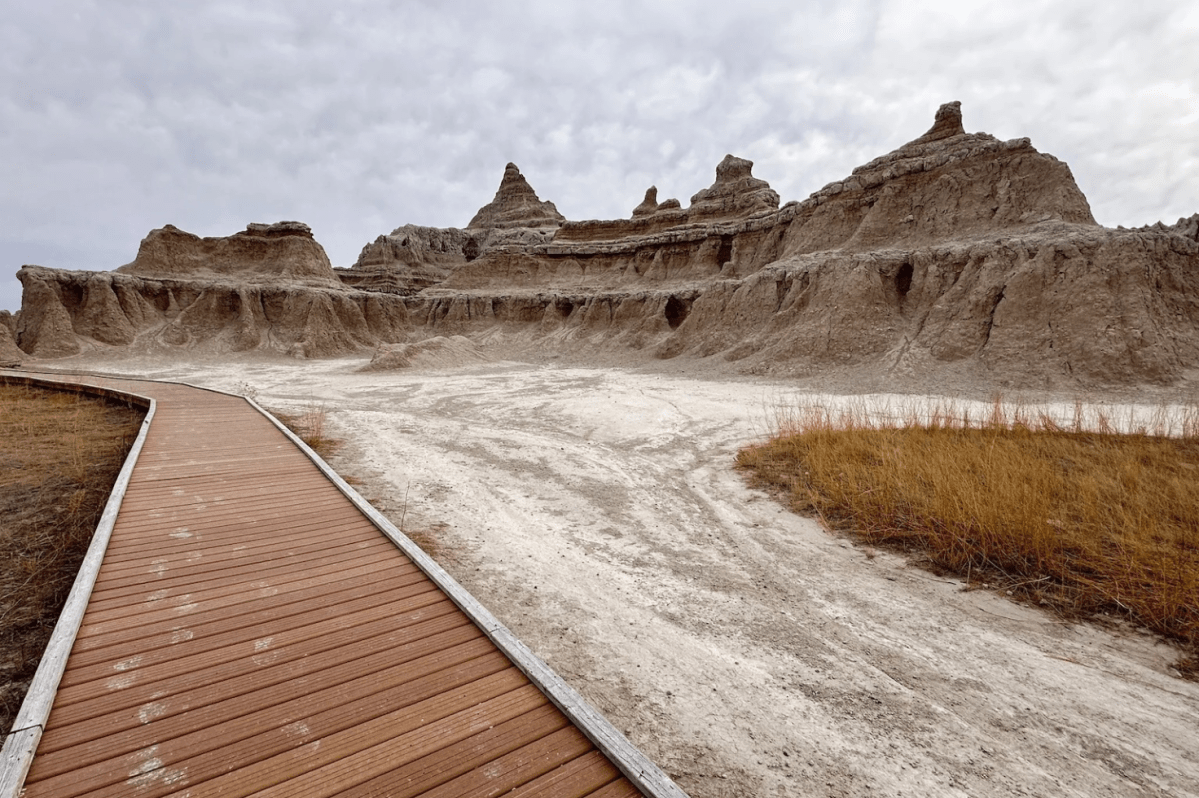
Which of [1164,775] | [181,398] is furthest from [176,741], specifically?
[181,398]

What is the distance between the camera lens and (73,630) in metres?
3.29

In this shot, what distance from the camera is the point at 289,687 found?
2.96 meters

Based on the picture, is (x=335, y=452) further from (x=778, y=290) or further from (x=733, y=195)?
(x=733, y=195)

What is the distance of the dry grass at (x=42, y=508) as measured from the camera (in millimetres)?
3945

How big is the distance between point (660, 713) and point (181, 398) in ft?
54.8

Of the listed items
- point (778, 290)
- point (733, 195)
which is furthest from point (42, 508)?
point (733, 195)

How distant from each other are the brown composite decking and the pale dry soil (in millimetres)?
934

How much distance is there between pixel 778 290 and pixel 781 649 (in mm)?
25868

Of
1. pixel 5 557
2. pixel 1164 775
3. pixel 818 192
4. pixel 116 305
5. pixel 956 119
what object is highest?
pixel 956 119

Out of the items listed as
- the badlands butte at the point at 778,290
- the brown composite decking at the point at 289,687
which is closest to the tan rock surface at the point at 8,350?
the badlands butte at the point at 778,290

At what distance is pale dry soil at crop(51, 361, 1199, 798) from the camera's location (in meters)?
3.12

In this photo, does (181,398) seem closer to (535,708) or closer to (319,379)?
(319,379)

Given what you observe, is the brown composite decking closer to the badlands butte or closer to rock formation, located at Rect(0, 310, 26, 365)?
the badlands butte

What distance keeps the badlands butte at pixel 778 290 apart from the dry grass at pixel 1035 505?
37.0 ft
